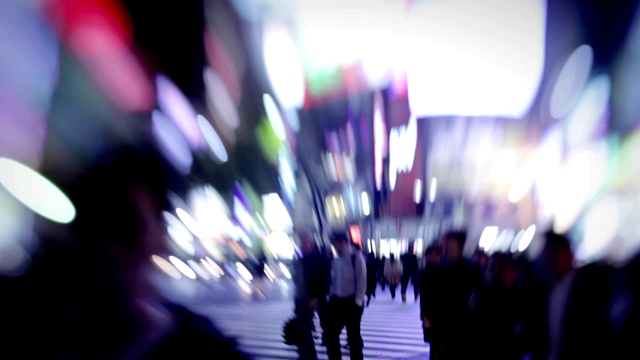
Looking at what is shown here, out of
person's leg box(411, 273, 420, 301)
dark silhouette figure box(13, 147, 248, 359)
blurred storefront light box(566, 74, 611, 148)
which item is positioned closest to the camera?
dark silhouette figure box(13, 147, 248, 359)

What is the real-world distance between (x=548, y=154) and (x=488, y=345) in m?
0.67

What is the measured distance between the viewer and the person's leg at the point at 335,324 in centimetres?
121

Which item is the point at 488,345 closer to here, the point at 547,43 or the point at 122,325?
the point at 547,43

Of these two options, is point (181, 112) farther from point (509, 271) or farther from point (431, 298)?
point (509, 271)

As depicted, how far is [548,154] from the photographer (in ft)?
3.89

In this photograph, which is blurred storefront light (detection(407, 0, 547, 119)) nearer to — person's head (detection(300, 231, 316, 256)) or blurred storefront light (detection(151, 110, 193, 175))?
person's head (detection(300, 231, 316, 256))

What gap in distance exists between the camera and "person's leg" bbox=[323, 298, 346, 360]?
3.98 ft

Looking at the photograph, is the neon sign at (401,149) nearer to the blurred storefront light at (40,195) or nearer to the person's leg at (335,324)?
the person's leg at (335,324)

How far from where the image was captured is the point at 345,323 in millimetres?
1208

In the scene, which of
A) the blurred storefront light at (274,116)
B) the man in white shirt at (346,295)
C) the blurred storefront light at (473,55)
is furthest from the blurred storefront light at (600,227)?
the blurred storefront light at (274,116)

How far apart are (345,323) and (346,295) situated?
9cm

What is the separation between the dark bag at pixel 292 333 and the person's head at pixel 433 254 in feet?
1.52

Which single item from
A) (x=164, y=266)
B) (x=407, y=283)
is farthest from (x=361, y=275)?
(x=164, y=266)

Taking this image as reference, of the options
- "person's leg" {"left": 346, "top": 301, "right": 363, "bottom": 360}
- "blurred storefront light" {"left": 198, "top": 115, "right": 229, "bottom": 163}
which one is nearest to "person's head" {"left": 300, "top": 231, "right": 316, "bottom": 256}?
"person's leg" {"left": 346, "top": 301, "right": 363, "bottom": 360}
